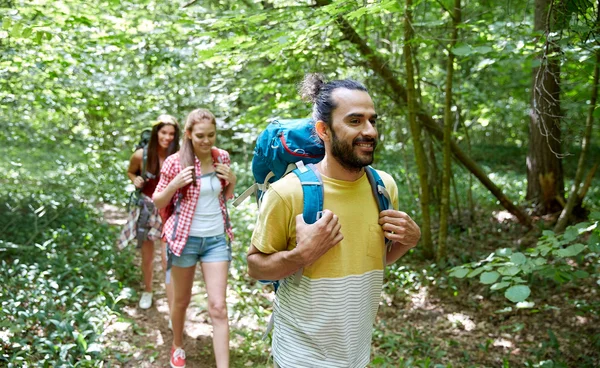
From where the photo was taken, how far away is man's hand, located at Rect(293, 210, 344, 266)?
2039 mm

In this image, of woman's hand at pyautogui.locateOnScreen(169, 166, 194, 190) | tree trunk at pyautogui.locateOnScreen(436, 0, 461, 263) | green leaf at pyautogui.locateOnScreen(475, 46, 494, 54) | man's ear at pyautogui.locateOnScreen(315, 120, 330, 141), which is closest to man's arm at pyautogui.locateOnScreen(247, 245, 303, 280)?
man's ear at pyautogui.locateOnScreen(315, 120, 330, 141)

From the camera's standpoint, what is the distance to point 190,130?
4.20 metres

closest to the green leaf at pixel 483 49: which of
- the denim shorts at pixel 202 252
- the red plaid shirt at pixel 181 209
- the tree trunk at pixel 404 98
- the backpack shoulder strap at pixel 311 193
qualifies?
the tree trunk at pixel 404 98

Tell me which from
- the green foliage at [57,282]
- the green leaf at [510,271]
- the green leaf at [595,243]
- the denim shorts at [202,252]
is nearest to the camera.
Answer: the green leaf at [595,243]

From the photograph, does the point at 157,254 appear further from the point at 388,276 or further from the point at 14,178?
the point at 388,276

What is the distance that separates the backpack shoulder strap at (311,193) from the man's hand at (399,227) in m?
0.35

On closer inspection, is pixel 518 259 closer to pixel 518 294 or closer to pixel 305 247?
pixel 518 294

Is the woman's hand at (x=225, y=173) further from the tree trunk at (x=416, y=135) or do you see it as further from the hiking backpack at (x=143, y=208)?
the tree trunk at (x=416, y=135)

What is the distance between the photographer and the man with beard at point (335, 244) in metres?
2.21

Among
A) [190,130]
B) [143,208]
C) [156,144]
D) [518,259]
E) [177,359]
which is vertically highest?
[190,130]

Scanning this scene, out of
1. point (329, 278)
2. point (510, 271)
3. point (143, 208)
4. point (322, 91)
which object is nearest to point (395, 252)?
point (329, 278)

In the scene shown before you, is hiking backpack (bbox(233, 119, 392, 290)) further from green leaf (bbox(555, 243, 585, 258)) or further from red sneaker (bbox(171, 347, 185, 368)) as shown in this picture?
red sneaker (bbox(171, 347, 185, 368))

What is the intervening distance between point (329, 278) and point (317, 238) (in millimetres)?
297

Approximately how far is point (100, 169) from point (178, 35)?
3337mm
